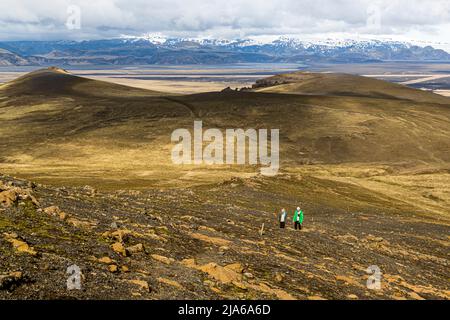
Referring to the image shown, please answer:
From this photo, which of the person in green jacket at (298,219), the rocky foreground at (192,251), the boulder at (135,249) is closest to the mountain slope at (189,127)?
the rocky foreground at (192,251)

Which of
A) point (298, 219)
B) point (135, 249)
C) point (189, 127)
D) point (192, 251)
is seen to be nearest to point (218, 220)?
point (298, 219)

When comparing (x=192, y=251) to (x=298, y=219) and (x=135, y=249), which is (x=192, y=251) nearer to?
(x=135, y=249)

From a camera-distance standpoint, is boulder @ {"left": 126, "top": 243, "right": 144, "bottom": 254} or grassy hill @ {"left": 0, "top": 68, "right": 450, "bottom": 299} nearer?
grassy hill @ {"left": 0, "top": 68, "right": 450, "bottom": 299}

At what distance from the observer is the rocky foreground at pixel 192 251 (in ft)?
65.0

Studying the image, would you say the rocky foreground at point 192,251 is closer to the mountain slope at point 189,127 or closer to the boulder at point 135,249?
the boulder at point 135,249

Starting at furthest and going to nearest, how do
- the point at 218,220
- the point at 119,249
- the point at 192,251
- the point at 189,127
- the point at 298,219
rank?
the point at 189,127, the point at 298,219, the point at 218,220, the point at 192,251, the point at 119,249

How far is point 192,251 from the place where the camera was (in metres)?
26.8

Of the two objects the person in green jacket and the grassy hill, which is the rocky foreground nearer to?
the grassy hill

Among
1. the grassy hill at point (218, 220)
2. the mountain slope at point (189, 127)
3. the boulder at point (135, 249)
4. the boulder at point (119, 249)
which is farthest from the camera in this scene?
the mountain slope at point (189, 127)

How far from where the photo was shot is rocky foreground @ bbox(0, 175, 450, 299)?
19812 millimetres

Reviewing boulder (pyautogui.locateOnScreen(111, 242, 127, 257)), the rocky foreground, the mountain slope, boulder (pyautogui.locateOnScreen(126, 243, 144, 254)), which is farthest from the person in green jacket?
the mountain slope
